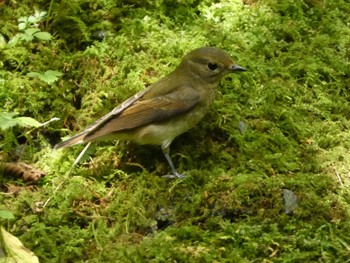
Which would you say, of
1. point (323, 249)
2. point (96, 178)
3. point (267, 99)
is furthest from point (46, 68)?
point (323, 249)

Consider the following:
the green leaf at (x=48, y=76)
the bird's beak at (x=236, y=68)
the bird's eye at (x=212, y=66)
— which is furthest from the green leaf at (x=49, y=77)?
the bird's beak at (x=236, y=68)

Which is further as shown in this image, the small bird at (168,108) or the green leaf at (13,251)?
the small bird at (168,108)

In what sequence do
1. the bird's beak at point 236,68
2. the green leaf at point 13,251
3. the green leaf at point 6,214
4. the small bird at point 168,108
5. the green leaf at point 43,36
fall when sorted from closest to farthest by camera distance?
the green leaf at point 13,251 → the green leaf at point 6,214 → the small bird at point 168,108 → the bird's beak at point 236,68 → the green leaf at point 43,36

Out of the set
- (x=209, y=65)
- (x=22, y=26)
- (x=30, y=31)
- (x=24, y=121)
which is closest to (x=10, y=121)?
(x=24, y=121)

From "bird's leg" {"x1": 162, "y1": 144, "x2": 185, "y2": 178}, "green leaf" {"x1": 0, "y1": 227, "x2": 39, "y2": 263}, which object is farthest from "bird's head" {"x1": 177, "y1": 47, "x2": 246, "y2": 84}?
"green leaf" {"x1": 0, "y1": 227, "x2": 39, "y2": 263}

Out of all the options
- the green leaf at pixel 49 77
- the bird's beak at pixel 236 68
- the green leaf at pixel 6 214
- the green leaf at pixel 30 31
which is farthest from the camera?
the green leaf at pixel 30 31

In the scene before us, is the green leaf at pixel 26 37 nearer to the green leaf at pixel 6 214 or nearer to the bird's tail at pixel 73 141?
the bird's tail at pixel 73 141

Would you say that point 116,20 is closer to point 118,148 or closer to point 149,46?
point 149,46
